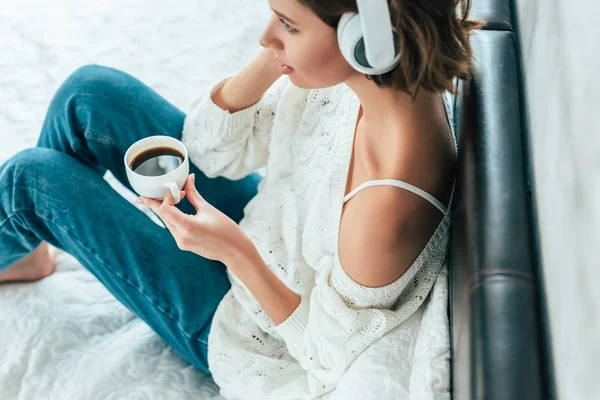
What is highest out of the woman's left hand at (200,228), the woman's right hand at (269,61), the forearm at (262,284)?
the woman's right hand at (269,61)

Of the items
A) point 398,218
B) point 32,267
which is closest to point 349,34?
point 398,218

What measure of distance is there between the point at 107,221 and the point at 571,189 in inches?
31.8

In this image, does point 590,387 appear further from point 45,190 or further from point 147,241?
point 45,190

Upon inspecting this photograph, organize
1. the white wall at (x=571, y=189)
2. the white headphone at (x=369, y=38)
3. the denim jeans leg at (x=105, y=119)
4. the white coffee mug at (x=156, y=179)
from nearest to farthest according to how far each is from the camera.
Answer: the white wall at (x=571, y=189) → the white headphone at (x=369, y=38) → the white coffee mug at (x=156, y=179) → the denim jeans leg at (x=105, y=119)

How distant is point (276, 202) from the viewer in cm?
127

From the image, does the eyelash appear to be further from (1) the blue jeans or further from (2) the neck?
(1) the blue jeans

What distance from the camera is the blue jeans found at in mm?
1176

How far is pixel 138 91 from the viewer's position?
1.31 m

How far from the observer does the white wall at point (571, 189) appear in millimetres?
550

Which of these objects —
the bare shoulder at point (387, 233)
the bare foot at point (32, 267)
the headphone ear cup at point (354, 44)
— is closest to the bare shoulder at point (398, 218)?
the bare shoulder at point (387, 233)

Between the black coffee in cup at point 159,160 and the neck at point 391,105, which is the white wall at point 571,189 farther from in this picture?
the black coffee in cup at point 159,160

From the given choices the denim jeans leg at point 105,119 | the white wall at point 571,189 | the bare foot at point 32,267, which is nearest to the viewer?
the white wall at point 571,189

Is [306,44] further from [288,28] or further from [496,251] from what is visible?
[496,251]

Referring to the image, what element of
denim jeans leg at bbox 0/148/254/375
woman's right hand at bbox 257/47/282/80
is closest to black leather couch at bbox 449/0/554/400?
woman's right hand at bbox 257/47/282/80
